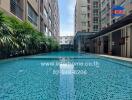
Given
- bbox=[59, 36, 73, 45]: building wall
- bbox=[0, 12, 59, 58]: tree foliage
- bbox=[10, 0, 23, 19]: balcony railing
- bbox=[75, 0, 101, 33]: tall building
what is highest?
bbox=[75, 0, 101, 33]: tall building

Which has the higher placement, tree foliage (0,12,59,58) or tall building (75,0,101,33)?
tall building (75,0,101,33)

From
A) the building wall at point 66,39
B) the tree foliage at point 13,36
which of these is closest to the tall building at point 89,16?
the tree foliage at point 13,36

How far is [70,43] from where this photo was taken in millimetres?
99562

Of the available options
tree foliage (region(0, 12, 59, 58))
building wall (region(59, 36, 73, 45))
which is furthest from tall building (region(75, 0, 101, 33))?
building wall (region(59, 36, 73, 45))

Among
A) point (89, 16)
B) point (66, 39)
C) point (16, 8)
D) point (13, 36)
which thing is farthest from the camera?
point (66, 39)

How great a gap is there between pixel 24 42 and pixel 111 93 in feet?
52.1

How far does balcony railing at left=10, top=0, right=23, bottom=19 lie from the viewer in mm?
21217

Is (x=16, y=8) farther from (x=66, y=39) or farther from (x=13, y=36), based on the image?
(x=66, y=39)

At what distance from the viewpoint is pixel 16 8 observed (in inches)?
889

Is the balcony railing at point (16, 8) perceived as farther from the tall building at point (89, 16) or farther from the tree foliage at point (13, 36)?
the tall building at point (89, 16)

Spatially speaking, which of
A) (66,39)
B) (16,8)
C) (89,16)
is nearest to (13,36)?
(16,8)

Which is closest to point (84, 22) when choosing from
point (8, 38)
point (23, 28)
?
point (23, 28)

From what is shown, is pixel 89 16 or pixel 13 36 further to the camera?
pixel 89 16

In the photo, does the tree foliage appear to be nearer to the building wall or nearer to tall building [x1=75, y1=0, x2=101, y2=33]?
tall building [x1=75, y1=0, x2=101, y2=33]
